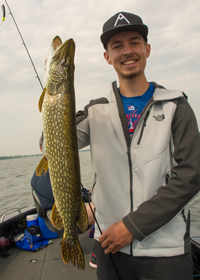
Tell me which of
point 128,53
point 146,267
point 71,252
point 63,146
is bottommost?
point 146,267

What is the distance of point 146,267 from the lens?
163 centimetres

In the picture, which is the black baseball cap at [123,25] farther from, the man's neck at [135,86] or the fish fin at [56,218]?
the fish fin at [56,218]

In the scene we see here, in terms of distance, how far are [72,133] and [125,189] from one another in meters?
0.65

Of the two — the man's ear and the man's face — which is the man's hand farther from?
the man's ear

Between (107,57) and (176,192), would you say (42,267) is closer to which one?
(176,192)

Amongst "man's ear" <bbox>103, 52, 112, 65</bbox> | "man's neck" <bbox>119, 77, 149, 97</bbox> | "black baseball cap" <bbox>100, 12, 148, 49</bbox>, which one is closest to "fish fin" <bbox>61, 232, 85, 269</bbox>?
"man's neck" <bbox>119, 77, 149, 97</bbox>

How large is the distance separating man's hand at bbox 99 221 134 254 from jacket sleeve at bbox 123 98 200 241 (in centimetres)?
5

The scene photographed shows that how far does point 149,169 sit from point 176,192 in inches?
10.3

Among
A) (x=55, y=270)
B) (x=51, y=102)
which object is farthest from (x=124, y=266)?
(x=55, y=270)

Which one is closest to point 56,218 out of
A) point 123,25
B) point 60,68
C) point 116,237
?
point 116,237

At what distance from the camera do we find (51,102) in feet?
5.21

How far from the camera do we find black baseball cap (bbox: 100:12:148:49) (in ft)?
6.21

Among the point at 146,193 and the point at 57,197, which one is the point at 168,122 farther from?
the point at 57,197

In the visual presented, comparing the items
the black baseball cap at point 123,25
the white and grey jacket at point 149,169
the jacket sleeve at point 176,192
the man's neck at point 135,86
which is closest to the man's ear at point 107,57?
the black baseball cap at point 123,25
